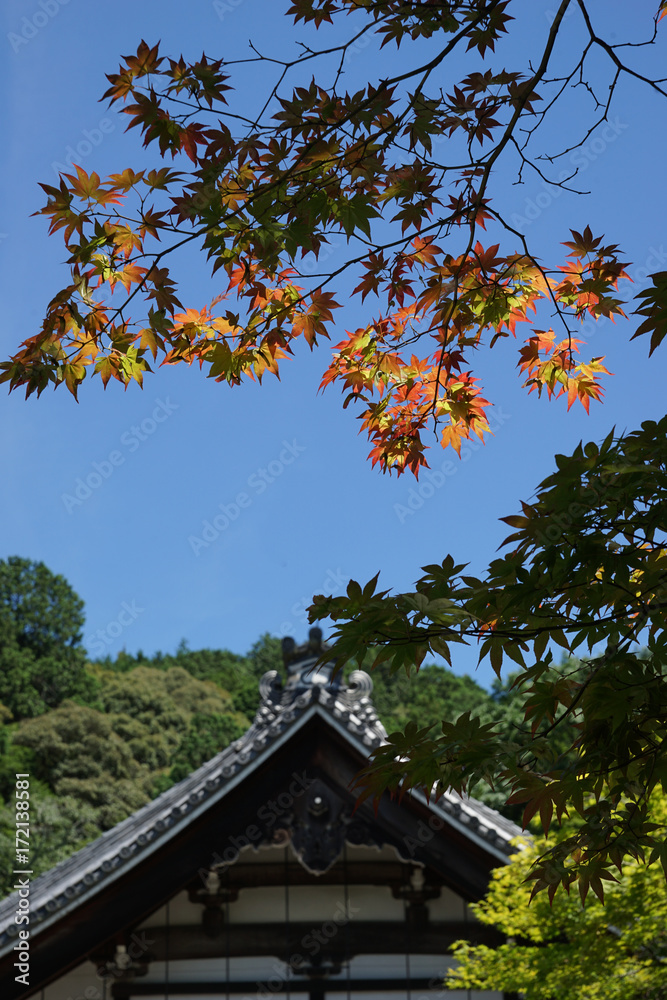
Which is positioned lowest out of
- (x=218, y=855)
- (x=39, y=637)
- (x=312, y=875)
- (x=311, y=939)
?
(x=311, y=939)

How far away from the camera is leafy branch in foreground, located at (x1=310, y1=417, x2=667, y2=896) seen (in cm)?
247

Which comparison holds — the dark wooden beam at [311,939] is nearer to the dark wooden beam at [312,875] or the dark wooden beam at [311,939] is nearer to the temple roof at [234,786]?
the dark wooden beam at [312,875]

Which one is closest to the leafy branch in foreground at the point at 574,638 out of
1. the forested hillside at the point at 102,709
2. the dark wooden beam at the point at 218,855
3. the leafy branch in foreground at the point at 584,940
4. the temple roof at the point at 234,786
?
the leafy branch in foreground at the point at 584,940

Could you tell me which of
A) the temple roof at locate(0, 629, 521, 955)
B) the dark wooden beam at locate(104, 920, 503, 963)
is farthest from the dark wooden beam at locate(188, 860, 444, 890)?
the temple roof at locate(0, 629, 521, 955)

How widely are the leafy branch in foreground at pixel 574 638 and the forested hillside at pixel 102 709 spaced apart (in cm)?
2366

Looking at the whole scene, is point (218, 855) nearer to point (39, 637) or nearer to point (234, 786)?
point (234, 786)

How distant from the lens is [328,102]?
11.4ft

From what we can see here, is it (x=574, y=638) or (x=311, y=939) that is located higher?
(x=574, y=638)

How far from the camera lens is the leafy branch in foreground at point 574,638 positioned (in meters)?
2.47

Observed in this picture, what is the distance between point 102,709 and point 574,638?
50.1m

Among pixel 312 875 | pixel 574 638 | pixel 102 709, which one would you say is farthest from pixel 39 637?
pixel 574 638

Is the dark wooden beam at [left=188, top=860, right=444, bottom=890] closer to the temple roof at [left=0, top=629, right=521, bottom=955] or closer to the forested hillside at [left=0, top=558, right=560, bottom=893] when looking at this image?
the temple roof at [left=0, top=629, right=521, bottom=955]

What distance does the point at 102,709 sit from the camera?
4956cm

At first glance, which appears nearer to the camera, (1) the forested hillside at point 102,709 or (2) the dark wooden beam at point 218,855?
(2) the dark wooden beam at point 218,855
